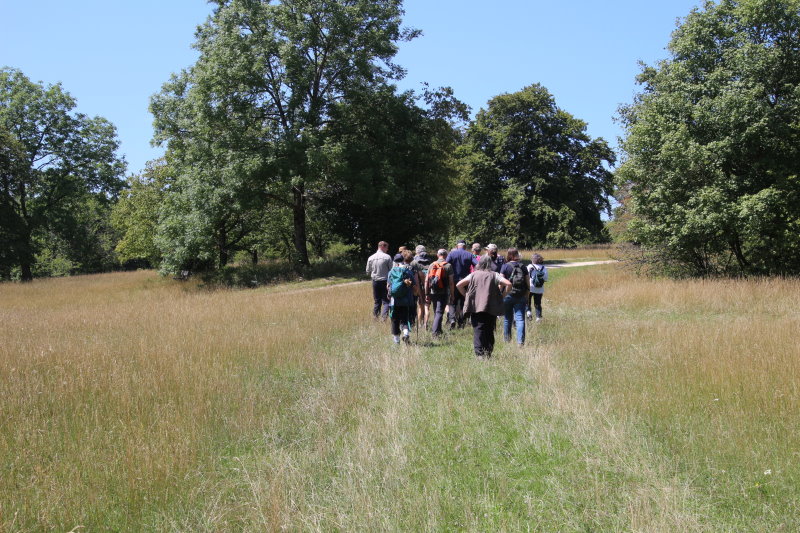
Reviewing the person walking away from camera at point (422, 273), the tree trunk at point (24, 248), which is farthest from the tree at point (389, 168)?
the tree trunk at point (24, 248)

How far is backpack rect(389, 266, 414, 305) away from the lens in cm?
903

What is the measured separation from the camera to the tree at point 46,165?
36000 mm

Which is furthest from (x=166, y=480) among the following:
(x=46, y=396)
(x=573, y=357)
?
(x=573, y=357)

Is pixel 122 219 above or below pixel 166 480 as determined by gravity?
above

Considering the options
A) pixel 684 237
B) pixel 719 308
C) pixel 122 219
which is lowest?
pixel 719 308

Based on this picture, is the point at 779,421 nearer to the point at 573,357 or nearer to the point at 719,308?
the point at 573,357

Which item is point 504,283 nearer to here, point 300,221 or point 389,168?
point 389,168

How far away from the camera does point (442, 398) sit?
5887 millimetres

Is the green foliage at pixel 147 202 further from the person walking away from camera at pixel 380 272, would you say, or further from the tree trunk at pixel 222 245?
the person walking away from camera at pixel 380 272

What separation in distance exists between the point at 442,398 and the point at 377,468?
1884 mm

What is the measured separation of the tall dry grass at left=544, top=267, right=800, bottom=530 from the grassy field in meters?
0.02

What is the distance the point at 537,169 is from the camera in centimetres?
4388

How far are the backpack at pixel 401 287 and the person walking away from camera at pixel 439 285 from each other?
1106 millimetres

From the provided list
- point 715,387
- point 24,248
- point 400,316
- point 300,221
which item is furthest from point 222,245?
point 715,387
